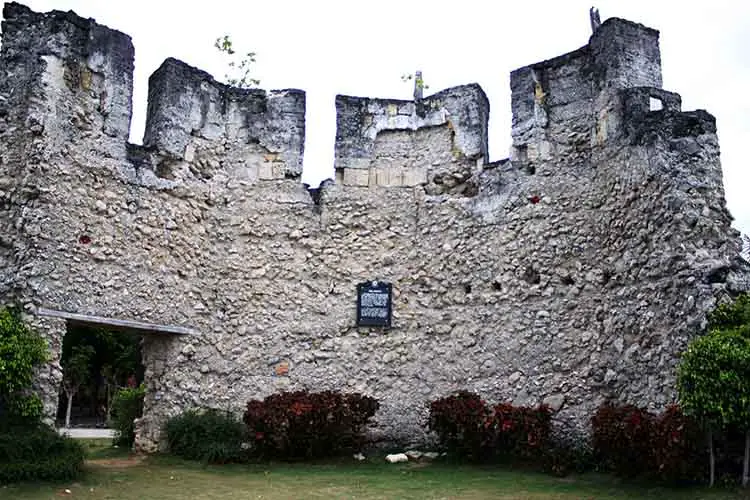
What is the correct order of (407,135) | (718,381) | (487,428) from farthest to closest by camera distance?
(407,135) → (487,428) → (718,381)

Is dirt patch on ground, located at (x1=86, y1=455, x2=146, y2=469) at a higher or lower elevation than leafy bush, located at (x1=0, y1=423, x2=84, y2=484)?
lower

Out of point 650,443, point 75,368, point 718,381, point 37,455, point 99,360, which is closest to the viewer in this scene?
point 718,381

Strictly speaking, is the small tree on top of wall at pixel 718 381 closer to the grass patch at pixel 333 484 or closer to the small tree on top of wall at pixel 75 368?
the grass patch at pixel 333 484

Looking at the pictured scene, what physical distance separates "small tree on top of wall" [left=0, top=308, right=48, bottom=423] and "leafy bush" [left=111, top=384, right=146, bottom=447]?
10.8ft

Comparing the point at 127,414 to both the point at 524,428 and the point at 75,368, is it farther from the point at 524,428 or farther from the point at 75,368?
the point at 75,368

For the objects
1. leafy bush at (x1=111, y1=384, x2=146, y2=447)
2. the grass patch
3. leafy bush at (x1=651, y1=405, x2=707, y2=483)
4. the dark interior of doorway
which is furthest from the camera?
the dark interior of doorway

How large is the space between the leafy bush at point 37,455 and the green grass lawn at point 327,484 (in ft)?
0.57

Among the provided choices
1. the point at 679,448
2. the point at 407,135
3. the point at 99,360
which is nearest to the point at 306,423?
the point at 679,448

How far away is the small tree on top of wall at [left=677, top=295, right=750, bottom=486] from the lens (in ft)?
22.8

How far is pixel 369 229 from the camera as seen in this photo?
11.9m

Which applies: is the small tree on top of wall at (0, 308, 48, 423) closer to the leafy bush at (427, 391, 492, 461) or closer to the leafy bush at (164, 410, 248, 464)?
the leafy bush at (164, 410, 248, 464)

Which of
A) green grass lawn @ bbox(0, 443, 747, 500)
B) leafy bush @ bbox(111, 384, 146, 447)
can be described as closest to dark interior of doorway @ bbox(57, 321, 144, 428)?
leafy bush @ bbox(111, 384, 146, 447)

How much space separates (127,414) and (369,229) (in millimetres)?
5085

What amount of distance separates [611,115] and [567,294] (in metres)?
2.52
